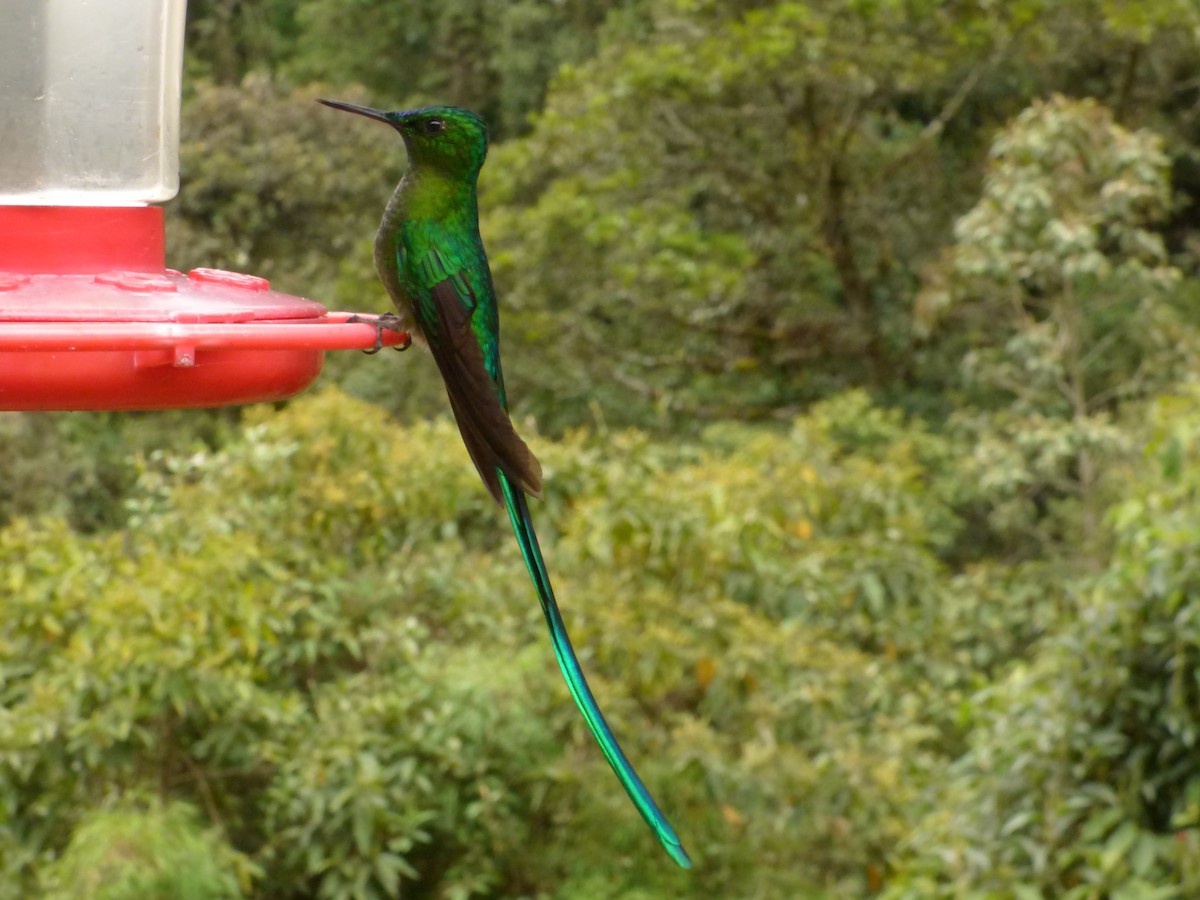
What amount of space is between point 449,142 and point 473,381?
1.45ft

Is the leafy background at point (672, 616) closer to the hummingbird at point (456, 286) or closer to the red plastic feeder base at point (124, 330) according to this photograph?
the hummingbird at point (456, 286)

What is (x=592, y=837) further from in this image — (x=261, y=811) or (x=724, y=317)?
(x=724, y=317)

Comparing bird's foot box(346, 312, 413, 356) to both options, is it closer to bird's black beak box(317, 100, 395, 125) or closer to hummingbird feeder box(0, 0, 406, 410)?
hummingbird feeder box(0, 0, 406, 410)

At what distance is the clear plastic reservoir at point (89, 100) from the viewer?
6.70 feet

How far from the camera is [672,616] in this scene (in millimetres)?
4348

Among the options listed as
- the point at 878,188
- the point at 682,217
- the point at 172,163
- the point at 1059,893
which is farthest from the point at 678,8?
the point at 172,163

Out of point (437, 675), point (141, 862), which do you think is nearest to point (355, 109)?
point (141, 862)

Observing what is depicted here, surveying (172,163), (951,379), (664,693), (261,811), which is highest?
(172,163)

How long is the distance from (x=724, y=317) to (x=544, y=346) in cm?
140

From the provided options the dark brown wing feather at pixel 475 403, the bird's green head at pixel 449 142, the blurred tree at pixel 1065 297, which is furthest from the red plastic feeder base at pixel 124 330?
the blurred tree at pixel 1065 297

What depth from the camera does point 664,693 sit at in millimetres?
4277

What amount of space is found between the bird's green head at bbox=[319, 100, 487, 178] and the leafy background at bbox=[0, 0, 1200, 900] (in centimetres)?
166

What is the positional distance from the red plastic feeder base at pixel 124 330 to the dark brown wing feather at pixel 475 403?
12cm

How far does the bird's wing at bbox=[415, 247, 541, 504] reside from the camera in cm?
187
